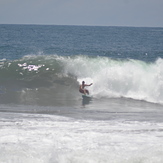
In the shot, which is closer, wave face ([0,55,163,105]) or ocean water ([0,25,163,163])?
ocean water ([0,25,163,163])

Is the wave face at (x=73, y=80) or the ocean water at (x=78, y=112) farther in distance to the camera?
the wave face at (x=73, y=80)

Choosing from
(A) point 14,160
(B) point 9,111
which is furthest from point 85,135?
(B) point 9,111

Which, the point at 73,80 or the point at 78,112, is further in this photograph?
the point at 73,80

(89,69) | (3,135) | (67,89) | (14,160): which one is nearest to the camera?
(14,160)

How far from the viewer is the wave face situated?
59.5ft

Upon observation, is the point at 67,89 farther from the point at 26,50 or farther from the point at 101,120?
the point at 26,50

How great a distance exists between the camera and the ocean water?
8844 millimetres

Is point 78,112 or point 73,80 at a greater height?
point 73,80

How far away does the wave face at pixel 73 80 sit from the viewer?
18125 millimetres

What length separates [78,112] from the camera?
559 inches

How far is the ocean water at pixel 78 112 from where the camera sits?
8.84 meters

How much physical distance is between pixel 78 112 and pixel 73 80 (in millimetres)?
7475

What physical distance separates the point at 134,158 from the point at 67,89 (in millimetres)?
11593

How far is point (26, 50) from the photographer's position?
37250 millimetres
